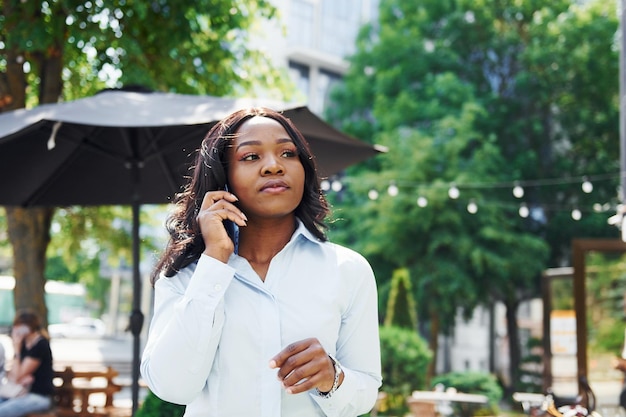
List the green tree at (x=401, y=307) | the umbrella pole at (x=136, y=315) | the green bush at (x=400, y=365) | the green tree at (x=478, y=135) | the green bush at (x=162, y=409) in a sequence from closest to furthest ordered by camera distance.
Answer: the green bush at (x=162, y=409) → the umbrella pole at (x=136, y=315) → the green bush at (x=400, y=365) → the green tree at (x=401, y=307) → the green tree at (x=478, y=135)

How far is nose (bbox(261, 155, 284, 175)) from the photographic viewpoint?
160cm

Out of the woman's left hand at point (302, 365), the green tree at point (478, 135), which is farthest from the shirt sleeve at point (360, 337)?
the green tree at point (478, 135)

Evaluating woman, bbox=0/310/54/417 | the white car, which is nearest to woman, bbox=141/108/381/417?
woman, bbox=0/310/54/417

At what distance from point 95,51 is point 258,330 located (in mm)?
8529

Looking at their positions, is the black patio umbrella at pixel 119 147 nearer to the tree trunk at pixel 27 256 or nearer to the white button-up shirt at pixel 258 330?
the white button-up shirt at pixel 258 330

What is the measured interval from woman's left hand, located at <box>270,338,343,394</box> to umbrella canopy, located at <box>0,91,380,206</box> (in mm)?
2869

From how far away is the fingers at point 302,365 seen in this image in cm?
142

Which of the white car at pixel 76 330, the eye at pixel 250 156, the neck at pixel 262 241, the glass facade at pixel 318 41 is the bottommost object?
the white car at pixel 76 330

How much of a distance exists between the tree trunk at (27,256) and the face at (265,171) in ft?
26.0

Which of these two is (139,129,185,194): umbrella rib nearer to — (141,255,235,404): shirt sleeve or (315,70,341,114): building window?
(141,255,235,404): shirt sleeve

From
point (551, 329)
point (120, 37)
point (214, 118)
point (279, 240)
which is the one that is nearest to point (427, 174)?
point (551, 329)

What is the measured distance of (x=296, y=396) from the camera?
157 centimetres

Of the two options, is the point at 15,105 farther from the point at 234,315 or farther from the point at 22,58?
the point at 234,315

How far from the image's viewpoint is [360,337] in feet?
5.38
